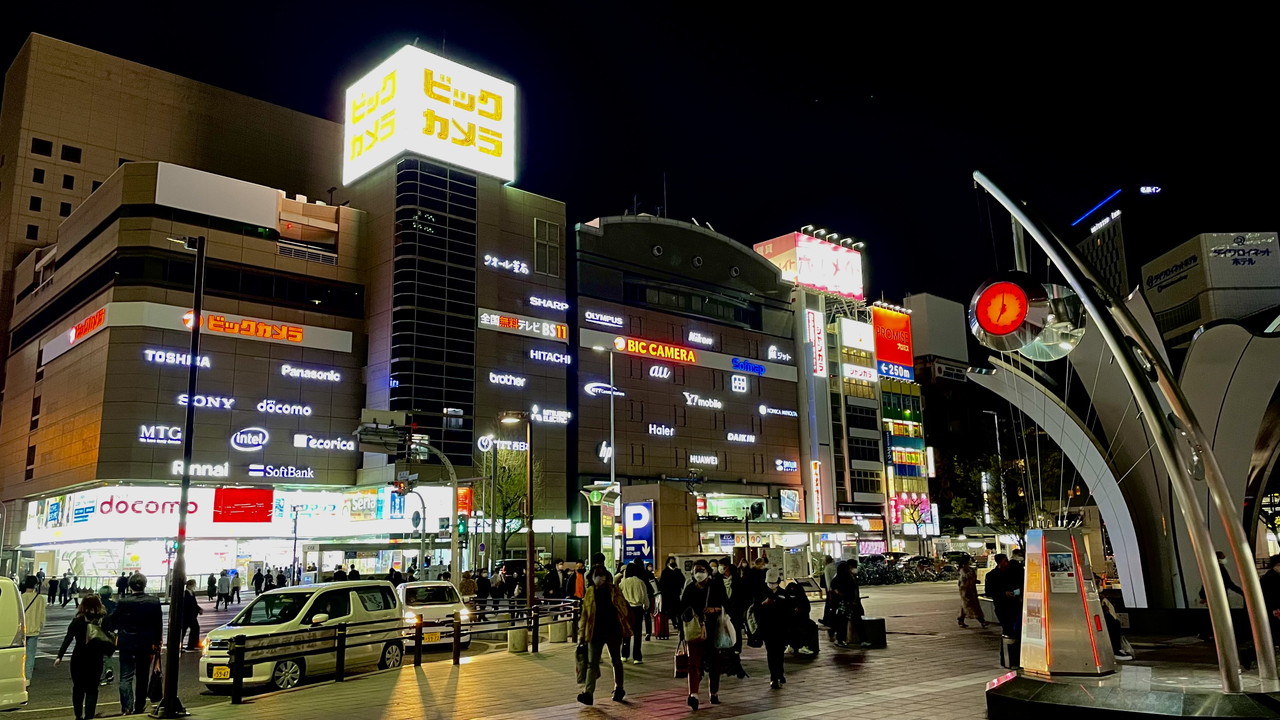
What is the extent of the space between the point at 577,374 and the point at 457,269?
1058 cm

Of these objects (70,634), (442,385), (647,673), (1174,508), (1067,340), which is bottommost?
(647,673)

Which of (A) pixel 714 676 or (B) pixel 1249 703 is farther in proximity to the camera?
(A) pixel 714 676

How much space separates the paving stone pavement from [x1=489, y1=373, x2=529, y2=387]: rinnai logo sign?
37120 mm

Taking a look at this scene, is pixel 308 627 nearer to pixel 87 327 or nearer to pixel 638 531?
pixel 638 531

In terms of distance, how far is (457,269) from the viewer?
175 feet

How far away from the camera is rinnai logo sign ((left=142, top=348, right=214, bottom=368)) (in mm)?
45375

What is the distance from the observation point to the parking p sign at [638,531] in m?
26.1

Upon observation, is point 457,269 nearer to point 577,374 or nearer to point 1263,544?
point 577,374

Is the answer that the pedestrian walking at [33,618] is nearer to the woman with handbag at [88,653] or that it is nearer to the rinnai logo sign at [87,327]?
the woman with handbag at [88,653]

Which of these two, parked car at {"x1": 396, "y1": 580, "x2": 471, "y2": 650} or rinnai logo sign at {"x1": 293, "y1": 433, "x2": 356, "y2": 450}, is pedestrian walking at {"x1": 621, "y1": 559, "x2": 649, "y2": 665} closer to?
parked car at {"x1": 396, "y1": 580, "x2": 471, "y2": 650}

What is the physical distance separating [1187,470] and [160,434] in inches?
1851

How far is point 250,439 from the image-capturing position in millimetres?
48031

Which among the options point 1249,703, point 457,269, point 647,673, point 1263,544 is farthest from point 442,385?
point 1249,703

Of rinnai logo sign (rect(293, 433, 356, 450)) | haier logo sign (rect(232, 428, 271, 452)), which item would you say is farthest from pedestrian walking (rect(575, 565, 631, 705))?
rinnai logo sign (rect(293, 433, 356, 450))
